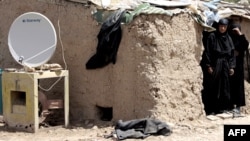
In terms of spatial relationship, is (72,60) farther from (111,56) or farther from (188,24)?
(188,24)

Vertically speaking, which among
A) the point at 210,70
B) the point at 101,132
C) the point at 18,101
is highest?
the point at 210,70

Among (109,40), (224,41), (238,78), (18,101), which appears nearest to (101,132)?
(109,40)

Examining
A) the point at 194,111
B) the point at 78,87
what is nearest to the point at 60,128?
the point at 78,87

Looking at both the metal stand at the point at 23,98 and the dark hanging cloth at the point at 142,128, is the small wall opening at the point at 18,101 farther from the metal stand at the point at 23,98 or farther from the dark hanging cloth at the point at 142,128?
the dark hanging cloth at the point at 142,128

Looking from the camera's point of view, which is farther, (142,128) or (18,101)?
(18,101)

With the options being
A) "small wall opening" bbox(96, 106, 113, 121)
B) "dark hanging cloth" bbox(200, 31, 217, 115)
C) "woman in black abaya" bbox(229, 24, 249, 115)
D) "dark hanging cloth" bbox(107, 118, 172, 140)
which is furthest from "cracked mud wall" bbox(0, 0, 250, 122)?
"woman in black abaya" bbox(229, 24, 249, 115)

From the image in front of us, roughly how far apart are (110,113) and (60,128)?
864 millimetres

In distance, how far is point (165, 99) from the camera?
9.20 m

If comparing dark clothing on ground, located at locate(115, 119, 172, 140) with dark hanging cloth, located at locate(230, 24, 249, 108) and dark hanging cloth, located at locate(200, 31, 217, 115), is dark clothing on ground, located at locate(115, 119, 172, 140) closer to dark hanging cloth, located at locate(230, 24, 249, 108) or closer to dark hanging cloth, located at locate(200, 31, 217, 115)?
dark hanging cloth, located at locate(200, 31, 217, 115)

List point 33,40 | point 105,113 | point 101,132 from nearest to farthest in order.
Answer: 1. point 101,132
2. point 33,40
3. point 105,113

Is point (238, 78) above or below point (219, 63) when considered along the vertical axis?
below

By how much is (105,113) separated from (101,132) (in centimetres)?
90

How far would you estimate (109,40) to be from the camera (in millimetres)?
9234

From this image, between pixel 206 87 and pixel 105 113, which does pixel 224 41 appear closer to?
pixel 206 87
